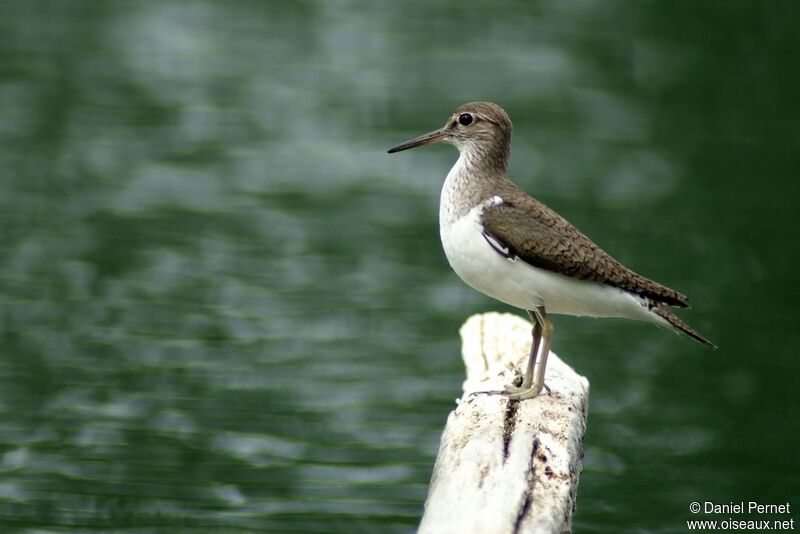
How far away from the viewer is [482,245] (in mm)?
10016

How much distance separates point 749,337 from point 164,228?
25.2 ft

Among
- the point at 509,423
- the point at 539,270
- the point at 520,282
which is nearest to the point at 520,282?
the point at 520,282

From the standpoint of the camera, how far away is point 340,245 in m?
17.9

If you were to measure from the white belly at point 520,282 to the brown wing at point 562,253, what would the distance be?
0.22 ft

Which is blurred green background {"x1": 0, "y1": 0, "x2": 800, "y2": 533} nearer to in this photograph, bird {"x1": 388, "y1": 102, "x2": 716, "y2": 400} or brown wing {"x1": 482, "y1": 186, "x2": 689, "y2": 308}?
bird {"x1": 388, "y1": 102, "x2": 716, "y2": 400}

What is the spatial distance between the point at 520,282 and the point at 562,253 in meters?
0.37

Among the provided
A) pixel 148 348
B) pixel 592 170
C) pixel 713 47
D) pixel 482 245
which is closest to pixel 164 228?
pixel 148 348

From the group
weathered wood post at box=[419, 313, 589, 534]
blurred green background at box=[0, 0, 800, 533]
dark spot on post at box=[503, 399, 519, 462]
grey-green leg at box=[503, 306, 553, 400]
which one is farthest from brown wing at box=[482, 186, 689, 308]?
blurred green background at box=[0, 0, 800, 533]

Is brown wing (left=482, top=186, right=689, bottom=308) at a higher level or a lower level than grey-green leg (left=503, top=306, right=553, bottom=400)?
higher

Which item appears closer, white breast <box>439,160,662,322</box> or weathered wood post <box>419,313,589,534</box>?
weathered wood post <box>419,313,589,534</box>

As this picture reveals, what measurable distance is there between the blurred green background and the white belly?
354cm

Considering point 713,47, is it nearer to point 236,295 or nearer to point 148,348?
point 236,295

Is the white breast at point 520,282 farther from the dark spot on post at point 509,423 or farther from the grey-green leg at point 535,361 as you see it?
the dark spot on post at point 509,423

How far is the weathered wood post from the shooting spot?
7.73 m
